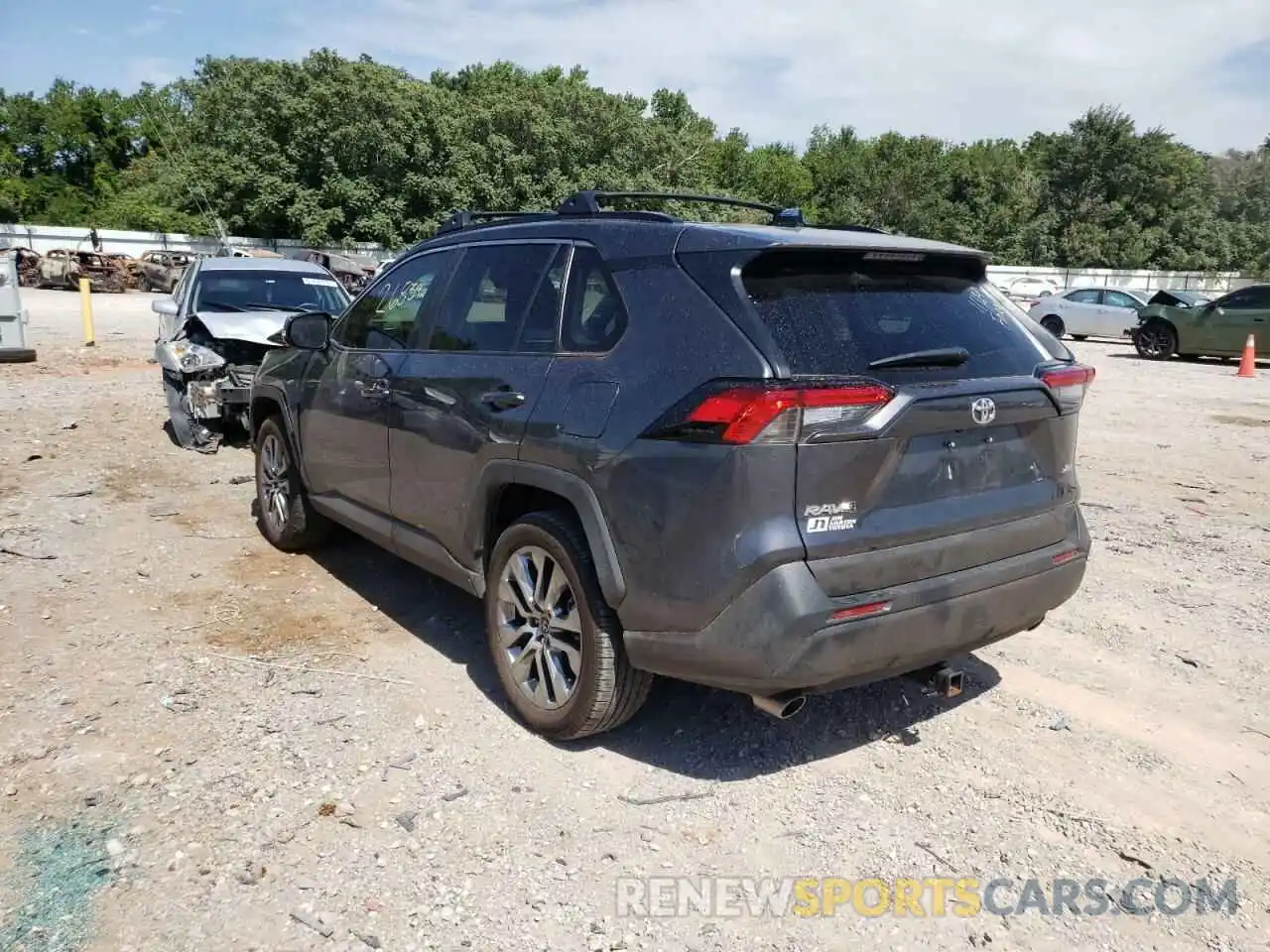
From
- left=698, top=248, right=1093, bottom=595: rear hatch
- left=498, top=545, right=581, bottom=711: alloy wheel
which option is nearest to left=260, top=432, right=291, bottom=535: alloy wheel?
left=498, top=545, right=581, bottom=711: alloy wheel

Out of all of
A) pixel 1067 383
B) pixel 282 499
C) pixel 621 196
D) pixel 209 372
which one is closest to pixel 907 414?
pixel 1067 383

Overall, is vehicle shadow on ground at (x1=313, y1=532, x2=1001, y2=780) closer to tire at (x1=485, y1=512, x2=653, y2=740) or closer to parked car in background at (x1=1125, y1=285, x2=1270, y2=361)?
tire at (x1=485, y1=512, x2=653, y2=740)

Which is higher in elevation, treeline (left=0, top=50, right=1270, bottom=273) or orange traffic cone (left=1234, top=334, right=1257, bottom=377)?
treeline (left=0, top=50, right=1270, bottom=273)

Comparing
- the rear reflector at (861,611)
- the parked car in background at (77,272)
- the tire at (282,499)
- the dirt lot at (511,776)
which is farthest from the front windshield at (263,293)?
the parked car in background at (77,272)

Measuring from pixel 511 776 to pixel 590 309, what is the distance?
1.67 metres

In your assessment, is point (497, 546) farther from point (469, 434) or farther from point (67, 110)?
point (67, 110)

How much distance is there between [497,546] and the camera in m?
3.74

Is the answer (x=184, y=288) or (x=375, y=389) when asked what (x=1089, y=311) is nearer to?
(x=184, y=288)

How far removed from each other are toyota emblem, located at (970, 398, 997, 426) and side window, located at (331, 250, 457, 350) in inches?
95.2

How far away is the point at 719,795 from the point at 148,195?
191 feet

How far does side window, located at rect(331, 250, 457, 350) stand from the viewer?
176 inches

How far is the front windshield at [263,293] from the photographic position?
9.56m

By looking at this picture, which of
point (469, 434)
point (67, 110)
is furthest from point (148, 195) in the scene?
point (469, 434)

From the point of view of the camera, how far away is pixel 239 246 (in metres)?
41.9
